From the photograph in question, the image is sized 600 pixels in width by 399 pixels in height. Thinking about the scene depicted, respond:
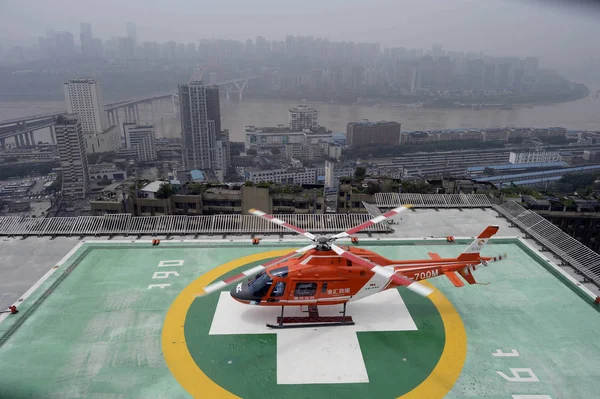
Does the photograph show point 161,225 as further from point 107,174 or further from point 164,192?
point 107,174

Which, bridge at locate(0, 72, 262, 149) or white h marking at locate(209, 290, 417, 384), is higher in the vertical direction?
white h marking at locate(209, 290, 417, 384)

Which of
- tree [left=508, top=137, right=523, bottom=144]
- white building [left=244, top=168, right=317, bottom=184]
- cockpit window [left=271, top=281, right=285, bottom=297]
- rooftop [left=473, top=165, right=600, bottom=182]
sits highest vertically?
Answer: cockpit window [left=271, top=281, right=285, bottom=297]

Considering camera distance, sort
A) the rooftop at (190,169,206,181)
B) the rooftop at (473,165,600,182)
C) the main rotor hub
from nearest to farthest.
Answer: the main rotor hub
the rooftop at (190,169,206,181)
the rooftop at (473,165,600,182)

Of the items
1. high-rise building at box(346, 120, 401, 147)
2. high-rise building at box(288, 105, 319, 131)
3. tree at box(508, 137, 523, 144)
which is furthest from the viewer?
high-rise building at box(288, 105, 319, 131)

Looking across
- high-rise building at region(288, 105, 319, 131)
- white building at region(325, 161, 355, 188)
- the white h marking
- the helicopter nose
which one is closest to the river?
high-rise building at region(288, 105, 319, 131)

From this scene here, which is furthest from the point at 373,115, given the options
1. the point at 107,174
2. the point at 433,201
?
the point at 433,201

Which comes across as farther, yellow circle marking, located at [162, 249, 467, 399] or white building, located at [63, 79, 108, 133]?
white building, located at [63, 79, 108, 133]

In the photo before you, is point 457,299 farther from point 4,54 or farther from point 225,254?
point 4,54

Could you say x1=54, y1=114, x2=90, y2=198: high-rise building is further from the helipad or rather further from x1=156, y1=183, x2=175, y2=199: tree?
the helipad
